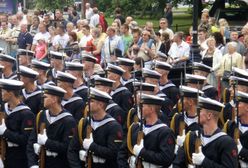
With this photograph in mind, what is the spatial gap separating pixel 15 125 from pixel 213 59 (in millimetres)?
6975

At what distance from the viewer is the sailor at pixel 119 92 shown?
38.1 feet

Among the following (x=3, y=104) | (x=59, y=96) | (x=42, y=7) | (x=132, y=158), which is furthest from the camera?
(x=42, y=7)

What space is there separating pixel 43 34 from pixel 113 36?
9.01 ft

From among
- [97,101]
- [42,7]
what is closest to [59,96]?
[97,101]

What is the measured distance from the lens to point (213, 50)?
15.6m

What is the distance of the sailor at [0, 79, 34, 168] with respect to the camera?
364 inches

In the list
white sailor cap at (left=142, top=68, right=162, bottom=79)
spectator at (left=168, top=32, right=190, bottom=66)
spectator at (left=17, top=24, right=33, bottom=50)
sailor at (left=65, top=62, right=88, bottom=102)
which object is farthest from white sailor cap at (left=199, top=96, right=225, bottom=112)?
spectator at (left=17, top=24, right=33, bottom=50)

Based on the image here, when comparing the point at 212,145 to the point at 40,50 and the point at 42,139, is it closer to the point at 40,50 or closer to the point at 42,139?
the point at 42,139

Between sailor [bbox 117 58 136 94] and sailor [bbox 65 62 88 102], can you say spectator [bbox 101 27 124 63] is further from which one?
sailor [bbox 65 62 88 102]

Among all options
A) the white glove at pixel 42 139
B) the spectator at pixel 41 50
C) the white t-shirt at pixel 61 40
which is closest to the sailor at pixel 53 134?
the white glove at pixel 42 139

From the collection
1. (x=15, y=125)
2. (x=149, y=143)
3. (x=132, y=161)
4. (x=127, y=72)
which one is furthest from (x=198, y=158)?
(x=127, y=72)

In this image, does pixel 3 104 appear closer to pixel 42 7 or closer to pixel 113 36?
pixel 113 36

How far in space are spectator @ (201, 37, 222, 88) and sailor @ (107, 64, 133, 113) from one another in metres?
A: 3.81

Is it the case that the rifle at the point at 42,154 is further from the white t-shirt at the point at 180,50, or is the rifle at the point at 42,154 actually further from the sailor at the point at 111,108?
the white t-shirt at the point at 180,50
